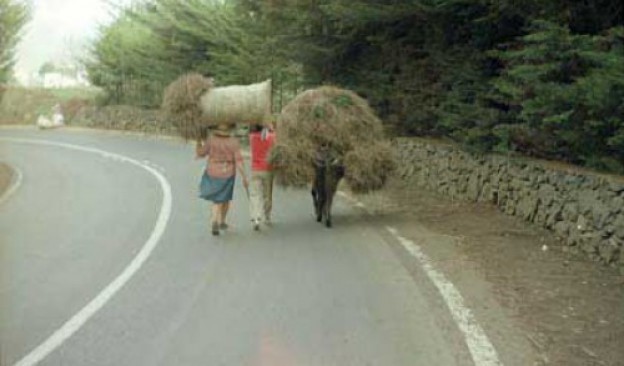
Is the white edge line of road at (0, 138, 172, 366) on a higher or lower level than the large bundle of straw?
lower

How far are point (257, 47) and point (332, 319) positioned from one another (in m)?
20.4

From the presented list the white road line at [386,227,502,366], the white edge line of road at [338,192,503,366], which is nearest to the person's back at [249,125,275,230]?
the white edge line of road at [338,192,503,366]

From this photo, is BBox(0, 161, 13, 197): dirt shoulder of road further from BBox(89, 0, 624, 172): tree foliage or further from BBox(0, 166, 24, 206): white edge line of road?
BBox(89, 0, 624, 172): tree foliage

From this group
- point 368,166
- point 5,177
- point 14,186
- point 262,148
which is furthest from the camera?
point 5,177

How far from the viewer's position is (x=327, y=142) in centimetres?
1240

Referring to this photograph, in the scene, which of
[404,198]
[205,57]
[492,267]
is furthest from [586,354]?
[205,57]

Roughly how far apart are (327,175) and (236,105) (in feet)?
6.37

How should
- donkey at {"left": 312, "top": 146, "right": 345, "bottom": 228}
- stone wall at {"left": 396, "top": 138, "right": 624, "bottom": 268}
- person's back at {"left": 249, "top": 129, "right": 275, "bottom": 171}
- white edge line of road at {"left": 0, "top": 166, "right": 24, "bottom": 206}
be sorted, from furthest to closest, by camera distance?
white edge line of road at {"left": 0, "top": 166, "right": 24, "bottom": 206}, person's back at {"left": 249, "top": 129, "right": 275, "bottom": 171}, donkey at {"left": 312, "top": 146, "right": 345, "bottom": 228}, stone wall at {"left": 396, "top": 138, "right": 624, "bottom": 268}

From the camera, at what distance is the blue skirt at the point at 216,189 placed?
1214cm

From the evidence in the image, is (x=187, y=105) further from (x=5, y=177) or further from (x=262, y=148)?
(x=5, y=177)

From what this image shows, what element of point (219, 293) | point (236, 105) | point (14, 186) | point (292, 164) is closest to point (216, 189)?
point (292, 164)

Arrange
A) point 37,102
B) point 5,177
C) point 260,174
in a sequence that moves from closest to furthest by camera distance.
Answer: point 260,174 < point 5,177 < point 37,102

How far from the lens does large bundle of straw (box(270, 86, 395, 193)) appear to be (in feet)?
40.1

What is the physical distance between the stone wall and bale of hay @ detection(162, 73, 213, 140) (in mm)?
4770
